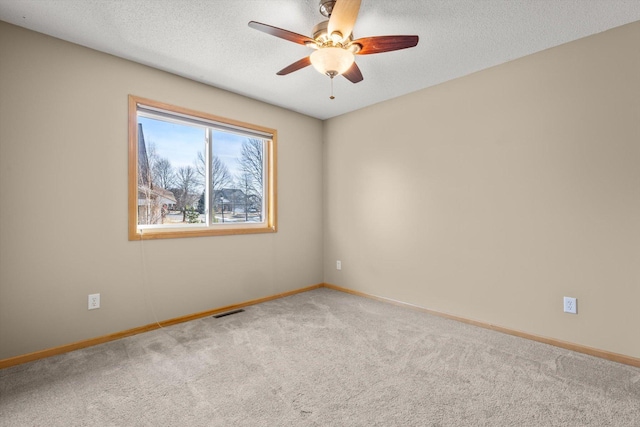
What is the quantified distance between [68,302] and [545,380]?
3.41 m

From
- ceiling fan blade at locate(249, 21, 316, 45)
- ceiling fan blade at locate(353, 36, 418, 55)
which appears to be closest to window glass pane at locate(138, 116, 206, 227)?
ceiling fan blade at locate(249, 21, 316, 45)

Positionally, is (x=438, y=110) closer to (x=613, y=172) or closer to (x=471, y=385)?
(x=613, y=172)

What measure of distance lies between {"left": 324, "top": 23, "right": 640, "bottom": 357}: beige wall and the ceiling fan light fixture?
5.33ft

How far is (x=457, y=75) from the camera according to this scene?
118 inches

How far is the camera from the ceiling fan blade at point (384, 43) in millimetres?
1846

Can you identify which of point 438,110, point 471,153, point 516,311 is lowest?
point 516,311

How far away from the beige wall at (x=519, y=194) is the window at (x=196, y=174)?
131 centimetres

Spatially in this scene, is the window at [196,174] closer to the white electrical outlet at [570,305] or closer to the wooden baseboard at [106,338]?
the wooden baseboard at [106,338]

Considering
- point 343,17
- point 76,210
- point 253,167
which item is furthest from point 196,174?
point 343,17

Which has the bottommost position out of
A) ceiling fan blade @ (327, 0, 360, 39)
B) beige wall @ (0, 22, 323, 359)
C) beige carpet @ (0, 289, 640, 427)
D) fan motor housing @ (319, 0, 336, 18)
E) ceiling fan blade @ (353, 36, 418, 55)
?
beige carpet @ (0, 289, 640, 427)

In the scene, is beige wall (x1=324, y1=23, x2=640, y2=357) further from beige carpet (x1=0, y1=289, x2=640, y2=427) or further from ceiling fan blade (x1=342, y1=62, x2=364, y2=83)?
ceiling fan blade (x1=342, y1=62, x2=364, y2=83)

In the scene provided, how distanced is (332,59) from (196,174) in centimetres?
204

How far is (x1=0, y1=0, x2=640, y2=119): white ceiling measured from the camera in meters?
2.00

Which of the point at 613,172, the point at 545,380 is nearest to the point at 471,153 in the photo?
the point at 613,172
